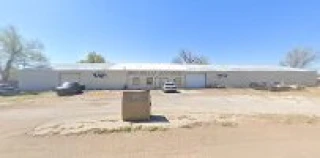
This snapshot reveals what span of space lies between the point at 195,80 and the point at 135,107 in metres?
30.5

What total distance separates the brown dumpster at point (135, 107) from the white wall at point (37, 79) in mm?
29705

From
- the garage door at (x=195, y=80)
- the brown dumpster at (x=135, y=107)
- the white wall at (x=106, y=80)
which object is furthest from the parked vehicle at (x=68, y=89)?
the brown dumpster at (x=135, y=107)

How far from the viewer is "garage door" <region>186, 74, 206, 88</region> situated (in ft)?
136

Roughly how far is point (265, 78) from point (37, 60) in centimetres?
3544

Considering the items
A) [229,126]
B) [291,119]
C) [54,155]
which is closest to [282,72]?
[291,119]

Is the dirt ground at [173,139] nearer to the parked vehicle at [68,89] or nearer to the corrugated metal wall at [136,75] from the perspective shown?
the parked vehicle at [68,89]

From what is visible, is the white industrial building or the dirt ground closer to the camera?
the dirt ground

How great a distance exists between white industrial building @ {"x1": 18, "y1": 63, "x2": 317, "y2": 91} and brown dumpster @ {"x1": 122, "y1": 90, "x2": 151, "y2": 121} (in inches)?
1090

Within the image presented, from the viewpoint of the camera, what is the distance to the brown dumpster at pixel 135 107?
468 inches

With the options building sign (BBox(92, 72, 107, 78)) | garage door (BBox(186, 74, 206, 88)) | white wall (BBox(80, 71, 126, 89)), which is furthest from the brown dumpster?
garage door (BBox(186, 74, 206, 88))

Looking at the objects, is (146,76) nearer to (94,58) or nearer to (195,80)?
(195,80)

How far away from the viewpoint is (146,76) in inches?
1590

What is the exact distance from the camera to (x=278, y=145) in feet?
26.1

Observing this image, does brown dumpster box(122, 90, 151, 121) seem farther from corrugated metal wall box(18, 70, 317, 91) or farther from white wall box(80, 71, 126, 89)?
white wall box(80, 71, 126, 89)
